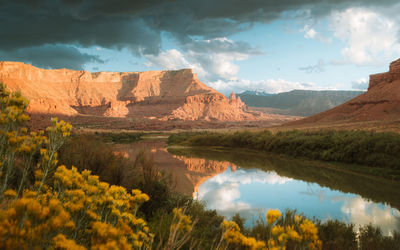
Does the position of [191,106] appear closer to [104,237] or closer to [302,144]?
[302,144]

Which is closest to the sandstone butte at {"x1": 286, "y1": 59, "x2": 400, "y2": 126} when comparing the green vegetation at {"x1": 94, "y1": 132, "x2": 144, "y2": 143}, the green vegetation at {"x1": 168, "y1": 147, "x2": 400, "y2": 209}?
the green vegetation at {"x1": 168, "y1": 147, "x2": 400, "y2": 209}

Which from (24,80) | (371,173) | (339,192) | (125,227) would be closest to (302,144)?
(371,173)

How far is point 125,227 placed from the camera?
1785mm

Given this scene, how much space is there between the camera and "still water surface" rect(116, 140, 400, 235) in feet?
28.8

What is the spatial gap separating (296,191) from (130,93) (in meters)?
149

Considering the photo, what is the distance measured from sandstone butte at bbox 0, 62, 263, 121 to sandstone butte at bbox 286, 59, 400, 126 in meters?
68.4

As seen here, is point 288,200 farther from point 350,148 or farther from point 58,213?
point 58,213

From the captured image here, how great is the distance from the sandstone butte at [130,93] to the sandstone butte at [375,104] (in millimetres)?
68399

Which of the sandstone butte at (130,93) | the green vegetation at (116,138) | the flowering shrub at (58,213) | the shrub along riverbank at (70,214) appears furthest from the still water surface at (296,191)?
the sandstone butte at (130,93)

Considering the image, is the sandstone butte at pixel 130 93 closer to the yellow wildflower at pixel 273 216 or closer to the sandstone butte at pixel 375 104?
the sandstone butte at pixel 375 104

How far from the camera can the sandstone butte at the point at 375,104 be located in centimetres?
4431

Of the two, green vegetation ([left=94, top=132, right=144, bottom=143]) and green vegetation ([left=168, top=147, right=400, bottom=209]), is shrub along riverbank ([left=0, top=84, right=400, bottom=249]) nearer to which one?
green vegetation ([left=168, top=147, right=400, bottom=209])

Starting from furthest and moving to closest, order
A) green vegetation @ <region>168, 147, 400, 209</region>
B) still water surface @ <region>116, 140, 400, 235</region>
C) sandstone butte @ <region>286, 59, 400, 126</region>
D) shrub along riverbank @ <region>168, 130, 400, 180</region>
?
sandstone butte @ <region>286, 59, 400, 126</region> → shrub along riverbank @ <region>168, 130, 400, 180</region> → green vegetation @ <region>168, 147, 400, 209</region> → still water surface @ <region>116, 140, 400, 235</region>

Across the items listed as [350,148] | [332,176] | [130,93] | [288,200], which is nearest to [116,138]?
[350,148]
